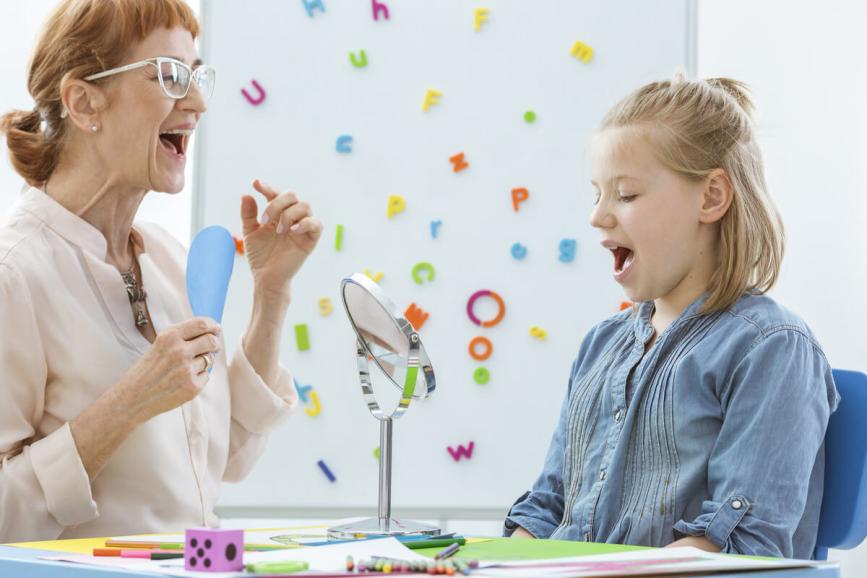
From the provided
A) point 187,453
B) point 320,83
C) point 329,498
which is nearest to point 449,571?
point 187,453

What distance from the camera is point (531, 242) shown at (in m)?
2.51

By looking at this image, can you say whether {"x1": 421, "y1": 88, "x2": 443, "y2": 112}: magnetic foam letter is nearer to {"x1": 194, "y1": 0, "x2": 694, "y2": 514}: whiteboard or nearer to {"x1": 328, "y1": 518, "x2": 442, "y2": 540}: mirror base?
{"x1": 194, "y1": 0, "x2": 694, "y2": 514}: whiteboard

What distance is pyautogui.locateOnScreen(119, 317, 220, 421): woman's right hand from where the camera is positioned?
1340 millimetres

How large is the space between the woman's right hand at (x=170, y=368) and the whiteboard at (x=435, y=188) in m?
1.08

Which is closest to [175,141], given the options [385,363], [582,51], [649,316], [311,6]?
[385,363]

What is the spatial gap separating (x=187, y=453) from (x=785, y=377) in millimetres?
881

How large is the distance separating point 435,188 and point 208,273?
3.84 feet

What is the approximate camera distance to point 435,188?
2504 millimetres

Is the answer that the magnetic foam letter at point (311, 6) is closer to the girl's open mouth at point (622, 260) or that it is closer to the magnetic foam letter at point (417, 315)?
the magnetic foam letter at point (417, 315)

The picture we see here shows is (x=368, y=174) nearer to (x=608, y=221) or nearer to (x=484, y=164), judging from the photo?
(x=484, y=164)

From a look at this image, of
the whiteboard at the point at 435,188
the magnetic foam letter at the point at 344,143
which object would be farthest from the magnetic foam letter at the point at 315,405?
the magnetic foam letter at the point at 344,143

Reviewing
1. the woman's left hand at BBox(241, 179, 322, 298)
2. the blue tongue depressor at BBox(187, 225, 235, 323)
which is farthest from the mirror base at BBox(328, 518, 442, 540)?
the woman's left hand at BBox(241, 179, 322, 298)

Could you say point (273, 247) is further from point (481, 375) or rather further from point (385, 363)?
point (481, 375)

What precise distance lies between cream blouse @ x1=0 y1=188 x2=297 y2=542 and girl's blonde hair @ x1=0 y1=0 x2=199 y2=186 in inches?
2.9
